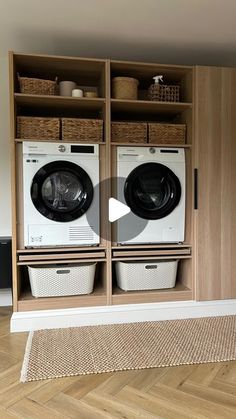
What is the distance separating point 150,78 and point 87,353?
2288 millimetres

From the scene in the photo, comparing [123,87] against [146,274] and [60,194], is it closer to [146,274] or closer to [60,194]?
[60,194]

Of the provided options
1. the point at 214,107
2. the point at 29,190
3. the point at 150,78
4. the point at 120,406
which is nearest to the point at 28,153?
the point at 29,190

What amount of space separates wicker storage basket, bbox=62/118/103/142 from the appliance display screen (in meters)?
0.07

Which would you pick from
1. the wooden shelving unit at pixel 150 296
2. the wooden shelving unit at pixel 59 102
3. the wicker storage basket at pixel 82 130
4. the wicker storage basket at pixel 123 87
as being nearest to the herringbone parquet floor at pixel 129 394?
the wooden shelving unit at pixel 150 296

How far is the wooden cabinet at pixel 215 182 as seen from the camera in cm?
243

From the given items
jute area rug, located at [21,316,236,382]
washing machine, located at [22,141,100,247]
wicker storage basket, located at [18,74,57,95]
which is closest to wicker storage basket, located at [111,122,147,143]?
washing machine, located at [22,141,100,247]

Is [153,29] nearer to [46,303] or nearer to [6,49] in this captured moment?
[6,49]

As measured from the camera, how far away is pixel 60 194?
236 cm

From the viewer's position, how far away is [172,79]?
2.72 m

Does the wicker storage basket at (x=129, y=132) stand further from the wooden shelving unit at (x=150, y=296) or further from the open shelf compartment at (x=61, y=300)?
the wooden shelving unit at (x=150, y=296)

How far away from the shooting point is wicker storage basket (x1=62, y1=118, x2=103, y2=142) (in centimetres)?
234
